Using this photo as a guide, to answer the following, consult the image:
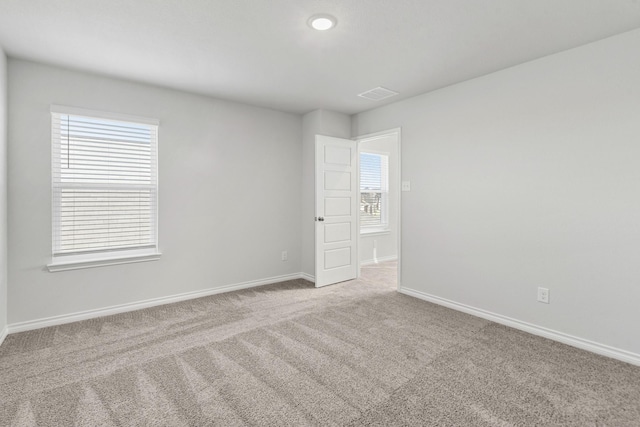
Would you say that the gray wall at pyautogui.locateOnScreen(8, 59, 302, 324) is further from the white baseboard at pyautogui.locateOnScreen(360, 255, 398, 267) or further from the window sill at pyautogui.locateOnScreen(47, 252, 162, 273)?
the white baseboard at pyautogui.locateOnScreen(360, 255, 398, 267)

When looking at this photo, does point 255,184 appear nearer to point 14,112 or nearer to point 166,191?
point 166,191

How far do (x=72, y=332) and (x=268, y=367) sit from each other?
6.38 ft

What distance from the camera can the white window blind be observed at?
3.11m

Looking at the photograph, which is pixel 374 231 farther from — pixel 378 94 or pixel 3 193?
pixel 3 193

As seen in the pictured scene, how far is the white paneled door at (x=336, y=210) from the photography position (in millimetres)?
4383

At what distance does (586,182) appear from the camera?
8.53 ft

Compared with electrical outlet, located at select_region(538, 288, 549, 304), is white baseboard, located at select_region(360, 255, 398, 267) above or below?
below

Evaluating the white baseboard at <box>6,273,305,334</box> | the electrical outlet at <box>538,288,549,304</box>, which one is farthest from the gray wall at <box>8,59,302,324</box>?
the electrical outlet at <box>538,288,549,304</box>

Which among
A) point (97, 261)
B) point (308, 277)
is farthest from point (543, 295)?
point (97, 261)

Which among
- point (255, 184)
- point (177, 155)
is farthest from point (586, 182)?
point (177, 155)

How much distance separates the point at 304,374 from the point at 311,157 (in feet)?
10.2

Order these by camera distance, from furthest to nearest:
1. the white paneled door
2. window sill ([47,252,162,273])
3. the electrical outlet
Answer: the white paneled door, window sill ([47,252,162,273]), the electrical outlet

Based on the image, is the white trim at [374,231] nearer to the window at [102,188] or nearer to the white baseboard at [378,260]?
the white baseboard at [378,260]

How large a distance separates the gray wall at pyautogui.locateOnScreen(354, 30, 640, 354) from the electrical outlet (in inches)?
1.9
